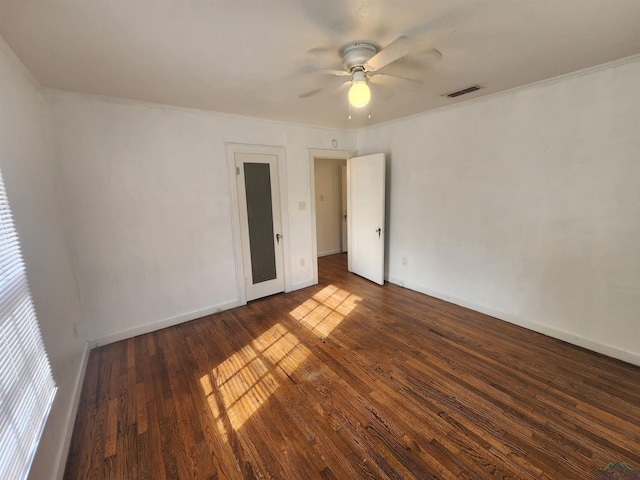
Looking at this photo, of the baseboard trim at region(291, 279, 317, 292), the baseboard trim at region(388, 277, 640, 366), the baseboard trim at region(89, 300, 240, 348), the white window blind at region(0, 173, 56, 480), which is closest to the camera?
the white window blind at region(0, 173, 56, 480)

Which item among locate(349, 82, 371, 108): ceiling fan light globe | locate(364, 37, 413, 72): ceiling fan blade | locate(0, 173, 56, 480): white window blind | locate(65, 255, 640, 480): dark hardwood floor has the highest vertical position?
locate(364, 37, 413, 72): ceiling fan blade

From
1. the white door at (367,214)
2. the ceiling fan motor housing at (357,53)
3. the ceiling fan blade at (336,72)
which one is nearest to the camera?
the ceiling fan motor housing at (357,53)

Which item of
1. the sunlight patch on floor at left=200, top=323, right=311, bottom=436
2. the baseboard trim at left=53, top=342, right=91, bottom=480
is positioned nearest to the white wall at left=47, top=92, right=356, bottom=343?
the baseboard trim at left=53, top=342, right=91, bottom=480

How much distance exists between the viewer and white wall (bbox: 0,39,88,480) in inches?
59.2

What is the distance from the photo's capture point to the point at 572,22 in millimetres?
1537

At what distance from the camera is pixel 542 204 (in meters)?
2.59

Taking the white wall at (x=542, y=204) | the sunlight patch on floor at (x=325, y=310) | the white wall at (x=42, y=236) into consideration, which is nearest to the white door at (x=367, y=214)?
the white wall at (x=542, y=204)

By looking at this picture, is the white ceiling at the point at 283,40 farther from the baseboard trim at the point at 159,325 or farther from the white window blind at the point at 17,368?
the baseboard trim at the point at 159,325

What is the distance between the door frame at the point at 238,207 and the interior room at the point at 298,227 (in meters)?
0.03

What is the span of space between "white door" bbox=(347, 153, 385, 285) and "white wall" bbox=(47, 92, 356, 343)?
4.83 ft

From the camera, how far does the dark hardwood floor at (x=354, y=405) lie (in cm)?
152

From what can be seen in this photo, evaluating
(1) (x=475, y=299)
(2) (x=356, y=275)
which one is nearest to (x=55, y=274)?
(2) (x=356, y=275)

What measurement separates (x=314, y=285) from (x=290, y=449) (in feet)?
8.94

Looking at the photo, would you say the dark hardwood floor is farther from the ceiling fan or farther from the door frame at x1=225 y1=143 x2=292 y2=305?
the ceiling fan
